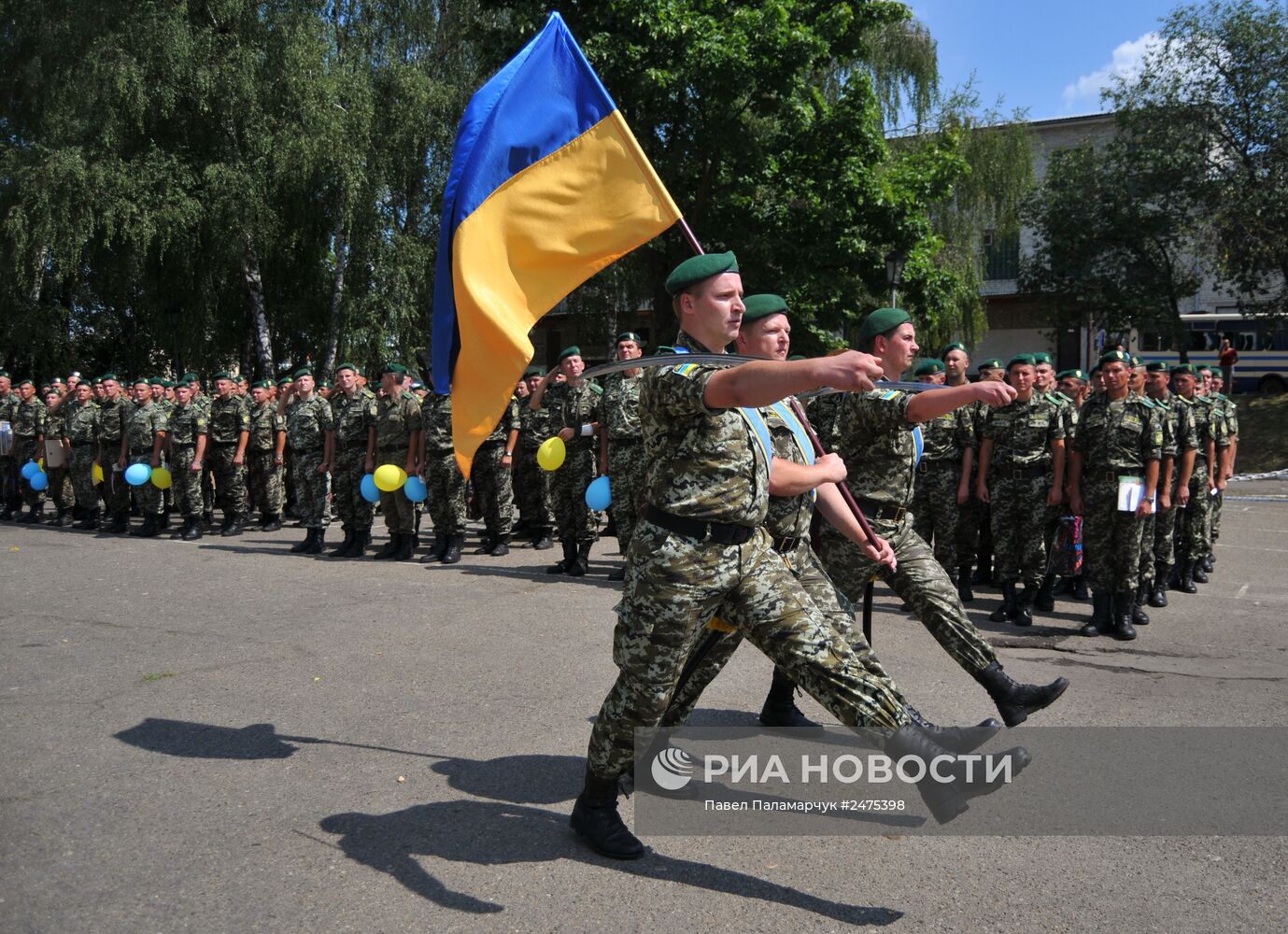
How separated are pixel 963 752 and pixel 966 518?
5.85m

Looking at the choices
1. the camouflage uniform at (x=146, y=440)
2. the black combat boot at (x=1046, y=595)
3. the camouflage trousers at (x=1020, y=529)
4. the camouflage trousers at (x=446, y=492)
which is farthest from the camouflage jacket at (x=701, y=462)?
the camouflage uniform at (x=146, y=440)

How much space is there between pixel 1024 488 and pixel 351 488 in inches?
285

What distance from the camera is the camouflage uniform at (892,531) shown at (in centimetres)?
486

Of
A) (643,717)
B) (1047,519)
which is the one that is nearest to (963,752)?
(643,717)

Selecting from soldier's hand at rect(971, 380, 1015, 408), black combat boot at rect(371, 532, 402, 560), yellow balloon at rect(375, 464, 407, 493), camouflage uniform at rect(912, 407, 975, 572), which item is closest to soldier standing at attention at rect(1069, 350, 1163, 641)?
camouflage uniform at rect(912, 407, 975, 572)

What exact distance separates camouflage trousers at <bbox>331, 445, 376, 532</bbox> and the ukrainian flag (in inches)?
313

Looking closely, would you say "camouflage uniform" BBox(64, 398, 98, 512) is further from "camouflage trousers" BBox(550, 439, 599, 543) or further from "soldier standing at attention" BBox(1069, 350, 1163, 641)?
"soldier standing at attention" BBox(1069, 350, 1163, 641)

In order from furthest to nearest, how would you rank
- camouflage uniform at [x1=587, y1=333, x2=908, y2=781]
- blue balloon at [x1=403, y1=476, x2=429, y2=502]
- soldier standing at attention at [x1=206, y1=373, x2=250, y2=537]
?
1. soldier standing at attention at [x1=206, y1=373, x2=250, y2=537]
2. blue balloon at [x1=403, y1=476, x2=429, y2=502]
3. camouflage uniform at [x1=587, y1=333, x2=908, y2=781]

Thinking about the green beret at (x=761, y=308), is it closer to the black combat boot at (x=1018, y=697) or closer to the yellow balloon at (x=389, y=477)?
the black combat boot at (x=1018, y=697)

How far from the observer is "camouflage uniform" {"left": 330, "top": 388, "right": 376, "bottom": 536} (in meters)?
12.2

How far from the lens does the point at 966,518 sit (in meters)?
10.0

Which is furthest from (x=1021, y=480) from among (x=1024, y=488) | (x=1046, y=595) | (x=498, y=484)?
(x=498, y=484)

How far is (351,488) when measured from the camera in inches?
484

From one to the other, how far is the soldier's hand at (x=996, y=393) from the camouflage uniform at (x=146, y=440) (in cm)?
1296
